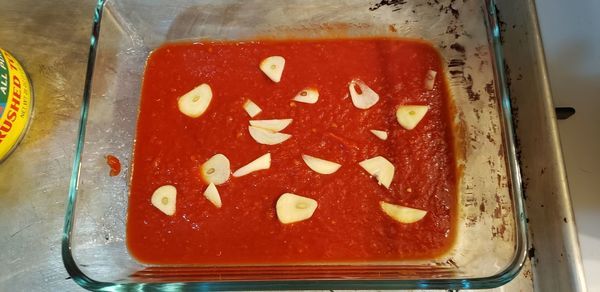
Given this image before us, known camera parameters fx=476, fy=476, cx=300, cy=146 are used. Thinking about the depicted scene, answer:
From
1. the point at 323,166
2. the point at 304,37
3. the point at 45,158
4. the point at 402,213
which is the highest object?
the point at 304,37

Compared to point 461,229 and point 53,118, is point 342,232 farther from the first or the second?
point 53,118

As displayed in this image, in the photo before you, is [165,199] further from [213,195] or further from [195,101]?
[195,101]

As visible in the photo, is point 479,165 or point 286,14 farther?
point 286,14

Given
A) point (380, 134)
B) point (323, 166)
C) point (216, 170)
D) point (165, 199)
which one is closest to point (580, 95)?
point (380, 134)

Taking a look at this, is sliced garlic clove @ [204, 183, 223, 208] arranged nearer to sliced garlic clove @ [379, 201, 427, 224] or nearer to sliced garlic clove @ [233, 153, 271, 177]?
sliced garlic clove @ [233, 153, 271, 177]

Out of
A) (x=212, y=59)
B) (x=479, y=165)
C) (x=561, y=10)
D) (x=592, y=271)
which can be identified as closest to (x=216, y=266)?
(x=212, y=59)

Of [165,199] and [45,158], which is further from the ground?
[45,158]

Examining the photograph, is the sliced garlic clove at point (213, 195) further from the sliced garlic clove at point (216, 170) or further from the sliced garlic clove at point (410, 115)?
the sliced garlic clove at point (410, 115)
